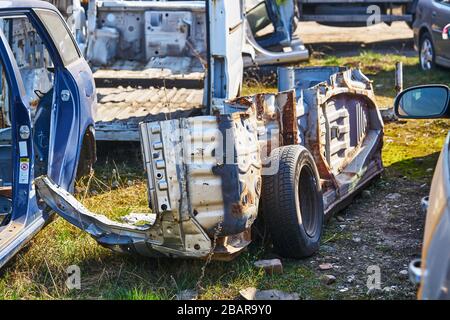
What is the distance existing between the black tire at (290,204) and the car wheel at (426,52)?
694 centimetres

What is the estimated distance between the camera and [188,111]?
8164 millimetres

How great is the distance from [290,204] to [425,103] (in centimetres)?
Answer: 110

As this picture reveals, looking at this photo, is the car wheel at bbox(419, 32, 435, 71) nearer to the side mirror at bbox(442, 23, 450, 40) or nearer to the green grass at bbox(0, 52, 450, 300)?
the side mirror at bbox(442, 23, 450, 40)

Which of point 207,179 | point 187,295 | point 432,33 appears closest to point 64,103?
point 207,179

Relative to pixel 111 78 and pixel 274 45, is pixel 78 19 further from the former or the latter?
pixel 274 45

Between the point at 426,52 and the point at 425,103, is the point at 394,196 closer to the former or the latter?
the point at 425,103

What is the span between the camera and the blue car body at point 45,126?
5094 mm

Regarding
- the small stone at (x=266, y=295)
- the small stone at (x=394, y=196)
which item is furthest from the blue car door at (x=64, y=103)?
the small stone at (x=394, y=196)

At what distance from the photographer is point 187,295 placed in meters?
4.75

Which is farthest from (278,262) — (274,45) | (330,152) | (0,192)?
(274,45)

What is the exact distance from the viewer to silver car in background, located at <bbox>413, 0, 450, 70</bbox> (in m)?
11.2
